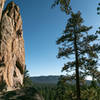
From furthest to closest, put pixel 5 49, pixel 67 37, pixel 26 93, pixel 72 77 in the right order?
pixel 5 49 → pixel 67 37 → pixel 72 77 → pixel 26 93

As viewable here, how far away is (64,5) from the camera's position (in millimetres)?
3807

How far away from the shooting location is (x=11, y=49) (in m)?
25.0

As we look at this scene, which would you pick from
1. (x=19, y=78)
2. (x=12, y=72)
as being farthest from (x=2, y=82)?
(x=19, y=78)

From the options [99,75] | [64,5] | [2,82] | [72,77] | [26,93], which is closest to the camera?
[64,5]

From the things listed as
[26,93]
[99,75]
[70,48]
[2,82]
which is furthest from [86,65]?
[2,82]

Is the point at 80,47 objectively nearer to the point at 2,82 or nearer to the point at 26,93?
the point at 26,93

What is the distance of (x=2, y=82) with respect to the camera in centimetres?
2020

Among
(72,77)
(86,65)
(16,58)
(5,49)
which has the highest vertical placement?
(5,49)

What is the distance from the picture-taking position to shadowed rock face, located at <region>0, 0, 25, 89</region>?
72.4ft

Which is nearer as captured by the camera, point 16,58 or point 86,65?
point 86,65

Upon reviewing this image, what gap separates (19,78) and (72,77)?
57.6ft

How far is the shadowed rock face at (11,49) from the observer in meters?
22.1

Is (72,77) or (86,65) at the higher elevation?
(86,65)

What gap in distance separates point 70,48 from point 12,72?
16825 mm
